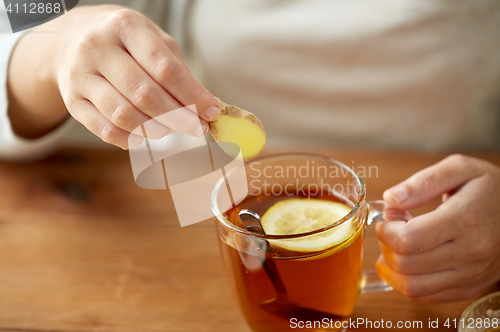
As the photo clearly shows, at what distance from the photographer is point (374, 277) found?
51 cm

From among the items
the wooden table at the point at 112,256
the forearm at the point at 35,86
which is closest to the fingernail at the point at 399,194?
the wooden table at the point at 112,256

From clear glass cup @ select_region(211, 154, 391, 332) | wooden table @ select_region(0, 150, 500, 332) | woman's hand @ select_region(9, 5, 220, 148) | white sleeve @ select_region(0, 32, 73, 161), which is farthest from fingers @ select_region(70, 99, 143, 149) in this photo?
white sleeve @ select_region(0, 32, 73, 161)

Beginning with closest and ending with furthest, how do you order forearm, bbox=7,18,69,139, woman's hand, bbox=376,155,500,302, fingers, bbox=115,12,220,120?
fingers, bbox=115,12,220,120, woman's hand, bbox=376,155,500,302, forearm, bbox=7,18,69,139

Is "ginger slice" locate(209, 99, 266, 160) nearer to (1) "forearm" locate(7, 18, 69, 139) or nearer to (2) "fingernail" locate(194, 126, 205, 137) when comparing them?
(2) "fingernail" locate(194, 126, 205, 137)

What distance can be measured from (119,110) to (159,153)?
0.37m

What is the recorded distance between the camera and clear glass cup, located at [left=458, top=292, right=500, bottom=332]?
0.44 m

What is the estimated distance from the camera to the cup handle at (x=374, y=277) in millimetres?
484

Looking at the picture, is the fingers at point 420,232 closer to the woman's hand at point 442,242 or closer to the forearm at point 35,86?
the woman's hand at point 442,242

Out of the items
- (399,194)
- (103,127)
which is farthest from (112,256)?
(399,194)

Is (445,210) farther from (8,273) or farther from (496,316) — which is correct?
(8,273)

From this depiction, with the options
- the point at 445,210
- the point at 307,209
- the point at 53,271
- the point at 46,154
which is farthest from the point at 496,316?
the point at 46,154

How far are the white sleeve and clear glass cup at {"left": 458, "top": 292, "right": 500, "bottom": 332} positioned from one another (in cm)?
69

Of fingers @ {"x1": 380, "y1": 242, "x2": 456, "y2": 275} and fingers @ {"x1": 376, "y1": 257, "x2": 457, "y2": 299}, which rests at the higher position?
fingers @ {"x1": 380, "y1": 242, "x2": 456, "y2": 275}

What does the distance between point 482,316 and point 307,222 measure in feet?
0.68
